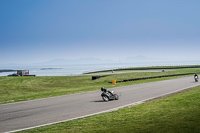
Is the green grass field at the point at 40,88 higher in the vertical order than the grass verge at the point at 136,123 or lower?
lower

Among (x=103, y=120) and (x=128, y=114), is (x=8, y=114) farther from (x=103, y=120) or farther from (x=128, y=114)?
(x=128, y=114)

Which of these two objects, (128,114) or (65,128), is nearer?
(65,128)

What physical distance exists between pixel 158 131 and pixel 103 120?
3180mm

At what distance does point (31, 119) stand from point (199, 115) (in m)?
8.00

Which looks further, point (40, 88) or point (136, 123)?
point (40, 88)

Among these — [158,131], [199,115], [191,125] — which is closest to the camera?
[158,131]

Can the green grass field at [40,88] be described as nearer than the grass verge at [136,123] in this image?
No

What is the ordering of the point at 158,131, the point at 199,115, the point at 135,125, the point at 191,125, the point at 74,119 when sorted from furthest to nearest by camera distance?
the point at 74,119
the point at 199,115
the point at 135,125
the point at 191,125
the point at 158,131

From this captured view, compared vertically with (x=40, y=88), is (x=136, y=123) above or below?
above

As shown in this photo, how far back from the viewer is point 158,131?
837 centimetres

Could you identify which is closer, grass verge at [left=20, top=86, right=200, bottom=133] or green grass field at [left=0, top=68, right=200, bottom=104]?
grass verge at [left=20, top=86, right=200, bottom=133]

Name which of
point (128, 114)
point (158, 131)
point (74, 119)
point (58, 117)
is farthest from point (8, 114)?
point (158, 131)

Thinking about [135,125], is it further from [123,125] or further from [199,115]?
[199,115]

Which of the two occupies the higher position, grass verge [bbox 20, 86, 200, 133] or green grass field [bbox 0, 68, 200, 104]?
grass verge [bbox 20, 86, 200, 133]
